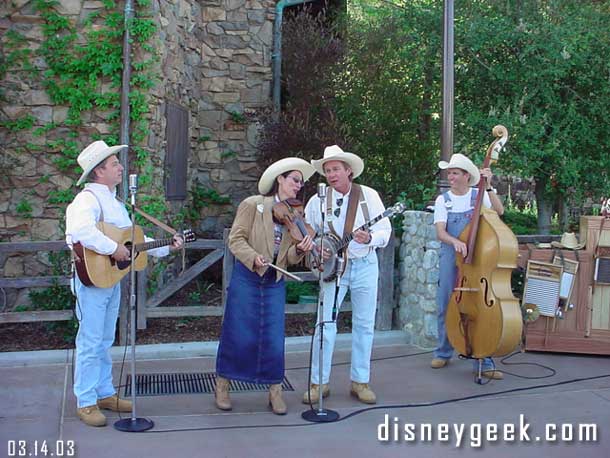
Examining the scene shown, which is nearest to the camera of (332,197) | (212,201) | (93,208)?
(93,208)

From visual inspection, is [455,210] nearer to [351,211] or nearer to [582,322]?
[351,211]

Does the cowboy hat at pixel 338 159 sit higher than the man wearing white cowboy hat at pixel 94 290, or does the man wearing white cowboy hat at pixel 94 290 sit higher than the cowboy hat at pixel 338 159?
the cowboy hat at pixel 338 159

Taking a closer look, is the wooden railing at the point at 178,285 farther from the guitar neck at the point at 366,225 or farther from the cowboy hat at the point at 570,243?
the cowboy hat at the point at 570,243

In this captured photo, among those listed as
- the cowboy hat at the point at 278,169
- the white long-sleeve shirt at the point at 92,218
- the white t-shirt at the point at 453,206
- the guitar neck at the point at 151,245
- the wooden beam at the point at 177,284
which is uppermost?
the cowboy hat at the point at 278,169

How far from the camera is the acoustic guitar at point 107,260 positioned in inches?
183

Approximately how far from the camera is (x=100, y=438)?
4535mm

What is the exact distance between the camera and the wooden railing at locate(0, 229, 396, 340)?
21.0 ft

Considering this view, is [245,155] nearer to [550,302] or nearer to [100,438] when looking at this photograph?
[550,302]

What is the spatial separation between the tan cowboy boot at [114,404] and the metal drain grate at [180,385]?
1.33 feet

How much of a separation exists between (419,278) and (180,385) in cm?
246

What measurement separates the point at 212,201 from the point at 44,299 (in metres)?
3.35

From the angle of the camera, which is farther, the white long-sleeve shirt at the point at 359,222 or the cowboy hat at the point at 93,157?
the white long-sleeve shirt at the point at 359,222

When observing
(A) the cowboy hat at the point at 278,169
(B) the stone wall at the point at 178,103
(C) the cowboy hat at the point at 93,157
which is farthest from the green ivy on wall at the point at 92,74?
(A) the cowboy hat at the point at 278,169

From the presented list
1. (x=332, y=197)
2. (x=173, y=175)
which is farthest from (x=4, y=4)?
(x=332, y=197)
